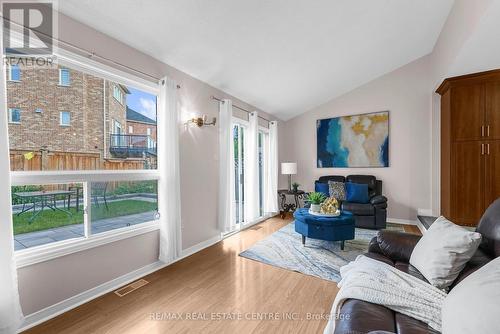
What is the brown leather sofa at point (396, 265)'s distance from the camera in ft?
3.59

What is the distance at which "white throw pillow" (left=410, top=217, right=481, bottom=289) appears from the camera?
1.38 meters

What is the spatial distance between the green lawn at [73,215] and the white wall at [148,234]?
32cm

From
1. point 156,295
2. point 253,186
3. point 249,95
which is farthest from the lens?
point 253,186

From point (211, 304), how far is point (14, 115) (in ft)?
7.40

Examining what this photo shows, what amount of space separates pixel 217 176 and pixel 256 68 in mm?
1792

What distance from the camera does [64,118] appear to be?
2109mm

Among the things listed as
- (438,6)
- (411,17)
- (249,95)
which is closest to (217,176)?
(249,95)

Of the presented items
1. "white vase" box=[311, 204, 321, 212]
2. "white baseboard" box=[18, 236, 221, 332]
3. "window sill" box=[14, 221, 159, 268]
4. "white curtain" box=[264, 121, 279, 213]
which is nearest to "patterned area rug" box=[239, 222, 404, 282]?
"white vase" box=[311, 204, 321, 212]

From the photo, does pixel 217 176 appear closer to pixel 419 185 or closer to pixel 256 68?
pixel 256 68

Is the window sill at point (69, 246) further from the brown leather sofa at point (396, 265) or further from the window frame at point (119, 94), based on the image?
the brown leather sofa at point (396, 265)

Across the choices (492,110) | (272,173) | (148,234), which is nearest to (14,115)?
(148,234)

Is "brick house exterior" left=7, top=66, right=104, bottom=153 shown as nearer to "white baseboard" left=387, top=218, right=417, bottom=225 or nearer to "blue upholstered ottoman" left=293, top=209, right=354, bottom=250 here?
"blue upholstered ottoman" left=293, top=209, right=354, bottom=250

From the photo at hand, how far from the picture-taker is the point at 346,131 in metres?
5.37

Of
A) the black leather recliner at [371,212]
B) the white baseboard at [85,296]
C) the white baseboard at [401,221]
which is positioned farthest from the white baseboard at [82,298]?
the white baseboard at [401,221]
